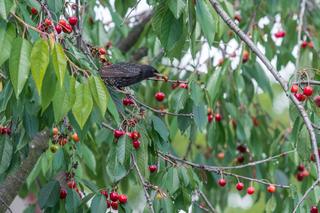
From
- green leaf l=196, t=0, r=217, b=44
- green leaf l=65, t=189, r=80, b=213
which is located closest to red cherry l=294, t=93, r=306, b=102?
green leaf l=196, t=0, r=217, b=44

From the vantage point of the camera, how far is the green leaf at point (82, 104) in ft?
9.23

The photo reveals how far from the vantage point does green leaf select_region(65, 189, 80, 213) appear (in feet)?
13.0

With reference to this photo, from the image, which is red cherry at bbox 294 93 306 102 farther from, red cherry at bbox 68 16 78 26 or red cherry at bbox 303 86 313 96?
red cherry at bbox 68 16 78 26

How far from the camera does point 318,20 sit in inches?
243

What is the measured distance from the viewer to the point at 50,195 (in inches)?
158

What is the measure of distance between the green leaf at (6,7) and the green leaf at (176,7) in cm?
73

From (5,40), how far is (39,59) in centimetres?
22

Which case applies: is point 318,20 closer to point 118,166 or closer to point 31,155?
point 31,155

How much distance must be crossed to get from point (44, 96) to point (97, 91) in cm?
23

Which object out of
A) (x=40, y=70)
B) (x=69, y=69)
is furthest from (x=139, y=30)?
(x=40, y=70)

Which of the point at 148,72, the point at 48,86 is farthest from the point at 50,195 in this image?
the point at 48,86

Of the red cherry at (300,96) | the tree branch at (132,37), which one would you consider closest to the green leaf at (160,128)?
the red cherry at (300,96)

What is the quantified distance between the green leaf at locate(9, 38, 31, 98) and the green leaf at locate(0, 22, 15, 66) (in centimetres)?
6

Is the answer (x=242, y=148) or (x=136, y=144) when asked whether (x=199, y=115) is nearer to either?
(x=136, y=144)
